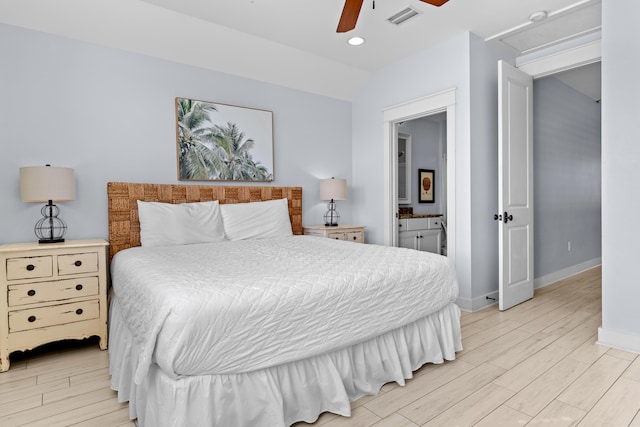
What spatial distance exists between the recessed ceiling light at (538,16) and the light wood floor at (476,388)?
2.60 metres

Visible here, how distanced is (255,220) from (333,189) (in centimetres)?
110

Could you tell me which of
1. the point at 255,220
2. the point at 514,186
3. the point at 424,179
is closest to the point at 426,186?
the point at 424,179

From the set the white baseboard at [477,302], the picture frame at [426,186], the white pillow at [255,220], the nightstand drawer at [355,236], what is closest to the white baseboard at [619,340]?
the white baseboard at [477,302]

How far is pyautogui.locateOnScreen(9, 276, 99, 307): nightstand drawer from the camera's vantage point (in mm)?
2359

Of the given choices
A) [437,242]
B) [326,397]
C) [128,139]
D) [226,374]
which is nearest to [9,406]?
[226,374]

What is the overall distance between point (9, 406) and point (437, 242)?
191 inches

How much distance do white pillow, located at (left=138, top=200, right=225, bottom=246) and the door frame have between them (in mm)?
2021

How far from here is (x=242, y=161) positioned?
3.76 metres

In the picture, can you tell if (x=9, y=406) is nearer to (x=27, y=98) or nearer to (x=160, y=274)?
(x=160, y=274)

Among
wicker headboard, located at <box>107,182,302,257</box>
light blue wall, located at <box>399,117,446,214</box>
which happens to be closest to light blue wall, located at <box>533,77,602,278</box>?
light blue wall, located at <box>399,117,446,214</box>

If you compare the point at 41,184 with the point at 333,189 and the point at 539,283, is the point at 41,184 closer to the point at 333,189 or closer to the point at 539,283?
the point at 333,189

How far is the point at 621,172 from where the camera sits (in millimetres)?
2482

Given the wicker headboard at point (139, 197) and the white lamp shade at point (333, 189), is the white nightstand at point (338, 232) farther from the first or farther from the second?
the wicker headboard at point (139, 197)

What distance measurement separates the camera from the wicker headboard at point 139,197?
10.0 feet
